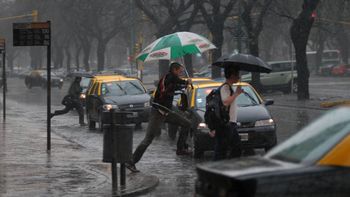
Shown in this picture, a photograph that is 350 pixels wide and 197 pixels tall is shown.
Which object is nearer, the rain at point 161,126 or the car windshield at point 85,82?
the rain at point 161,126

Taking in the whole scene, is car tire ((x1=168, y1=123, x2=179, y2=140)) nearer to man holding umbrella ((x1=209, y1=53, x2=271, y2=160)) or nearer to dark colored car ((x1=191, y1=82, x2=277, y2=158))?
dark colored car ((x1=191, y1=82, x2=277, y2=158))

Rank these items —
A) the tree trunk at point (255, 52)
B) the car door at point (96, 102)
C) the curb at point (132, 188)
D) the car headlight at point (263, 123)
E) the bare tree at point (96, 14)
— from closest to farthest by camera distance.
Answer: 1. the curb at point (132, 188)
2. the car headlight at point (263, 123)
3. the car door at point (96, 102)
4. the tree trunk at point (255, 52)
5. the bare tree at point (96, 14)

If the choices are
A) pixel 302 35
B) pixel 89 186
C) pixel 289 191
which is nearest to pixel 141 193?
pixel 89 186

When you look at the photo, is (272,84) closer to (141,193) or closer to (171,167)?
(171,167)

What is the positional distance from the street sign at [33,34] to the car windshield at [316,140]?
9.57 m

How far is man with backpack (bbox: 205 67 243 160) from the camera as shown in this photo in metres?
10.7

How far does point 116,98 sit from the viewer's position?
2353cm

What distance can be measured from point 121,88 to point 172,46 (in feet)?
27.2

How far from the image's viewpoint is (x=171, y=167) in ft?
47.1

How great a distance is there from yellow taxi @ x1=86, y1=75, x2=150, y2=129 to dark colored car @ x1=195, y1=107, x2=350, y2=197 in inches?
632

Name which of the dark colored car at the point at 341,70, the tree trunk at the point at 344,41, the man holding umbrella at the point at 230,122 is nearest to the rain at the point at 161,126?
the man holding umbrella at the point at 230,122

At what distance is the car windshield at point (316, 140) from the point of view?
6332 millimetres

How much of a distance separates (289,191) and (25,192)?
229 inches

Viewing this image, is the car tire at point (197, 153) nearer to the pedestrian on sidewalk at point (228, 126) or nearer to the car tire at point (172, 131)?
the pedestrian on sidewalk at point (228, 126)
